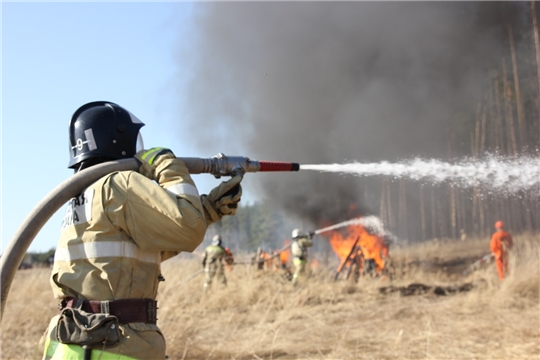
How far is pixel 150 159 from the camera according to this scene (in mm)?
2242

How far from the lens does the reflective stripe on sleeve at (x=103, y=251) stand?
201 centimetres

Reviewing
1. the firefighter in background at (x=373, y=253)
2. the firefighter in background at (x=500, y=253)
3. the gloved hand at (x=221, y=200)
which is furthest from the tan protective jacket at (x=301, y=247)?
the gloved hand at (x=221, y=200)

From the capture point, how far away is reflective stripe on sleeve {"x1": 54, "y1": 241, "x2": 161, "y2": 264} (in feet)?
6.58

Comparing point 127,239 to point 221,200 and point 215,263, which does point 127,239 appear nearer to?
point 221,200

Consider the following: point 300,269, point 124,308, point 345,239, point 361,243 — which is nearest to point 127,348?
point 124,308

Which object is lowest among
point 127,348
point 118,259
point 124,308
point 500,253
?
point 127,348

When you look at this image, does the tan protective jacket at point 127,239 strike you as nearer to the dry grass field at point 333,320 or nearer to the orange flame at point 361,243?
the dry grass field at point 333,320

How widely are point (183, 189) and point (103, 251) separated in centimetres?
38

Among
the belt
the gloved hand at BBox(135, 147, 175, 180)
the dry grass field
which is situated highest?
the gloved hand at BBox(135, 147, 175, 180)

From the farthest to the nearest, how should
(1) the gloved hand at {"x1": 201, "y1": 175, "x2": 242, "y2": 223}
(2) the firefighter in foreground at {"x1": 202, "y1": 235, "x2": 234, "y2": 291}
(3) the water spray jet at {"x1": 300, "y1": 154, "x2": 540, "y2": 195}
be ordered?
(2) the firefighter in foreground at {"x1": 202, "y1": 235, "x2": 234, "y2": 291} → (3) the water spray jet at {"x1": 300, "y1": 154, "x2": 540, "y2": 195} → (1) the gloved hand at {"x1": 201, "y1": 175, "x2": 242, "y2": 223}

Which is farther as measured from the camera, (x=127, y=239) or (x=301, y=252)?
(x=301, y=252)

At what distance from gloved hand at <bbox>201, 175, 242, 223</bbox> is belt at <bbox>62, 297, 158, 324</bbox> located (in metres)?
0.49

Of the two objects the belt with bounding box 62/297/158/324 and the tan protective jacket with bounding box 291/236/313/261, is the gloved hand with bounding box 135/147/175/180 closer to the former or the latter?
the belt with bounding box 62/297/158/324

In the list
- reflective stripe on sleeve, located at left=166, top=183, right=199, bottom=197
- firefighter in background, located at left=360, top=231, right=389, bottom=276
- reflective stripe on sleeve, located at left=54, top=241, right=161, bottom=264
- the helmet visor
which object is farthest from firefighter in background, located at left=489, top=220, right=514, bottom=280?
reflective stripe on sleeve, located at left=54, top=241, right=161, bottom=264
